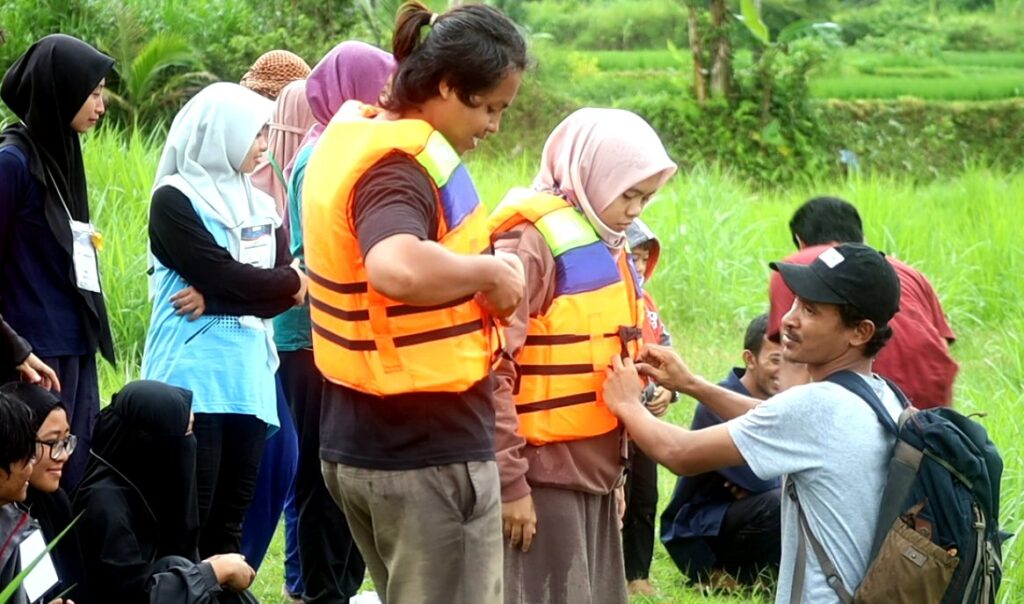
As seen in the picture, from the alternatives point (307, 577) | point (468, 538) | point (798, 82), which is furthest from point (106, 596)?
point (798, 82)

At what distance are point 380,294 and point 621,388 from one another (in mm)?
878

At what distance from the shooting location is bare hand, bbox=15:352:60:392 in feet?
12.8

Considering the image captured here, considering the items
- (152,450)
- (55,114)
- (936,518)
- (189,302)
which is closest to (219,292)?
(189,302)

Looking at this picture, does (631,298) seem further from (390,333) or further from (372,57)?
(372,57)

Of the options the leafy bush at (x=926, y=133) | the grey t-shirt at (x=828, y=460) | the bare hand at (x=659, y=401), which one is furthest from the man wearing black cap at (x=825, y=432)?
the leafy bush at (x=926, y=133)

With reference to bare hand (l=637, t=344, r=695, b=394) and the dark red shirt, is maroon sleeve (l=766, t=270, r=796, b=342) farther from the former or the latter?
bare hand (l=637, t=344, r=695, b=394)

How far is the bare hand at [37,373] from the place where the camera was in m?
3.91

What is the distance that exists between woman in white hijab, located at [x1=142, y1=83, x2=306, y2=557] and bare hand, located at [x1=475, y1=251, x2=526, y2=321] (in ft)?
4.65

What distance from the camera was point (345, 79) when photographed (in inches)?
185

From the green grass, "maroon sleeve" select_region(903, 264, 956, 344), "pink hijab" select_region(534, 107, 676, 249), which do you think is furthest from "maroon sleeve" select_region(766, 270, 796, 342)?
the green grass

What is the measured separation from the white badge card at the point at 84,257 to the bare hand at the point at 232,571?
2.87 ft

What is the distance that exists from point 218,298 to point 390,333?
4.73 feet

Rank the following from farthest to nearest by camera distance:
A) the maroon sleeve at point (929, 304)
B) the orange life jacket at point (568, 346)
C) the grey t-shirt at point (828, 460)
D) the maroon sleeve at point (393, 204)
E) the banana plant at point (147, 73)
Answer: the banana plant at point (147, 73) → the maroon sleeve at point (929, 304) → the orange life jacket at point (568, 346) → the grey t-shirt at point (828, 460) → the maroon sleeve at point (393, 204)

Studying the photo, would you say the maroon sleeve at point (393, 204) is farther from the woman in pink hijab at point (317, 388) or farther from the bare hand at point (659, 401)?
the woman in pink hijab at point (317, 388)
